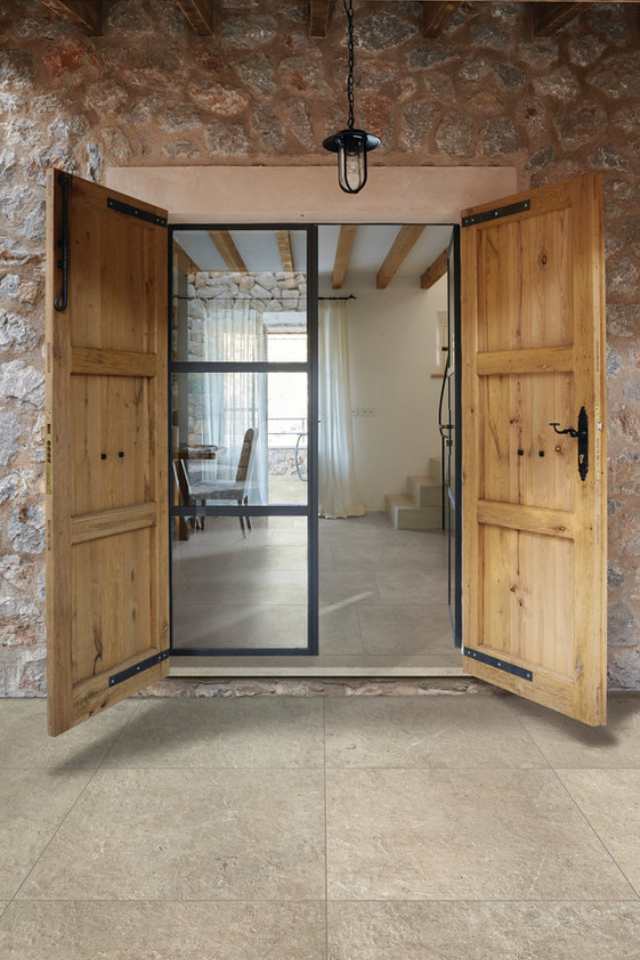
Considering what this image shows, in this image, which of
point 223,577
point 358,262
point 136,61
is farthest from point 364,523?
point 136,61

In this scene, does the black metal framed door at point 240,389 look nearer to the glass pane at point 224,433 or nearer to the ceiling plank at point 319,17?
the glass pane at point 224,433

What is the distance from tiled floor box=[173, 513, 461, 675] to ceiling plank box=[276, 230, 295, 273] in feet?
3.89

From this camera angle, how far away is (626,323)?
322 cm

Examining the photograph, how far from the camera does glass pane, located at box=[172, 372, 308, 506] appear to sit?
3.35m

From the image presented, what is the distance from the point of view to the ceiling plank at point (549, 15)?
9.66ft

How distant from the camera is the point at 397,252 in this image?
740 centimetres

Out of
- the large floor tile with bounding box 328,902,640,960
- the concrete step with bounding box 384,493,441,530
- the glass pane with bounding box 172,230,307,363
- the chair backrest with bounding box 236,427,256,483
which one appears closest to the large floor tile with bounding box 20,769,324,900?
the large floor tile with bounding box 328,902,640,960

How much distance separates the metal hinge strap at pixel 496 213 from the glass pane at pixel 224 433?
0.99 meters

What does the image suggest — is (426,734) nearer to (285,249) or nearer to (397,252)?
(285,249)

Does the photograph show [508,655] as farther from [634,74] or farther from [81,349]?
[634,74]

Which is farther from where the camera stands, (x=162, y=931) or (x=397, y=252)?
(x=397, y=252)

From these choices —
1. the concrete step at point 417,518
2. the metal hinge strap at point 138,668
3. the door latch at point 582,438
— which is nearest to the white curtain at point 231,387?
the metal hinge strap at point 138,668

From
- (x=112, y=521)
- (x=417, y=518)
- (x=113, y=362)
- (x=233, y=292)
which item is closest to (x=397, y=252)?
(x=417, y=518)

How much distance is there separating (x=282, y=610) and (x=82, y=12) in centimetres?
305
